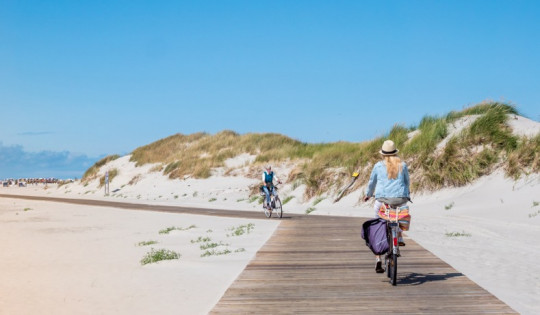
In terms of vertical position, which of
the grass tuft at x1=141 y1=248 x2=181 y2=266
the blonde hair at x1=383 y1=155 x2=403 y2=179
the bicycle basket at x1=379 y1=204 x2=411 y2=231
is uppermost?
the blonde hair at x1=383 y1=155 x2=403 y2=179

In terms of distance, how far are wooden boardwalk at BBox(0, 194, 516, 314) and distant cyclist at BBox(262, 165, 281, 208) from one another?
9746 mm

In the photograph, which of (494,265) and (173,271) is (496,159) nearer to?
(494,265)

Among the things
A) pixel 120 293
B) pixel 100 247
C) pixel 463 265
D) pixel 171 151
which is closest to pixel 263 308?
pixel 120 293

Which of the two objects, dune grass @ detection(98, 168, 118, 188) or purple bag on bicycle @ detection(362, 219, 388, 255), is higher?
dune grass @ detection(98, 168, 118, 188)

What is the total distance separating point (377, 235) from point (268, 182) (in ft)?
46.1

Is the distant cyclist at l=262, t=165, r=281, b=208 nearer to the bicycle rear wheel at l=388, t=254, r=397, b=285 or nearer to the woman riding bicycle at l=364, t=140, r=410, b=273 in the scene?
the woman riding bicycle at l=364, t=140, r=410, b=273

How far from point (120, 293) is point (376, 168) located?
14.3ft

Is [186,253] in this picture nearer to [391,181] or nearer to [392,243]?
[392,243]

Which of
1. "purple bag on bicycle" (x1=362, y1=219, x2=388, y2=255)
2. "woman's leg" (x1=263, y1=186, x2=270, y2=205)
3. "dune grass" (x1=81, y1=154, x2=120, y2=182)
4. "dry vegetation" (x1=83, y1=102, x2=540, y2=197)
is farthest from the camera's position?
"dune grass" (x1=81, y1=154, x2=120, y2=182)

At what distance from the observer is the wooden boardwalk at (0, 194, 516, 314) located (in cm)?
739

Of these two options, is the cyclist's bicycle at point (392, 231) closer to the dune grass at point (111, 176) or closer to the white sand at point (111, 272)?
the white sand at point (111, 272)

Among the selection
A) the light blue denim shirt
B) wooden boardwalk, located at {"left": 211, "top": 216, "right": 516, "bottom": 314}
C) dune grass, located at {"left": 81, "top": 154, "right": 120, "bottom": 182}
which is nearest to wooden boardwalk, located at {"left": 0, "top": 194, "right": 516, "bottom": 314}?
wooden boardwalk, located at {"left": 211, "top": 216, "right": 516, "bottom": 314}

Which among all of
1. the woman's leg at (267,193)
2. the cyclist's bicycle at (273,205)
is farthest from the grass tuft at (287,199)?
the woman's leg at (267,193)

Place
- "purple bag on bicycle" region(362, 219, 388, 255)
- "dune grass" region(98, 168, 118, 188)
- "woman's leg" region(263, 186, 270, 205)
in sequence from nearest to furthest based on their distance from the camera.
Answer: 1. "purple bag on bicycle" region(362, 219, 388, 255)
2. "woman's leg" region(263, 186, 270, 205)
3. "dune grass" region(98, 168, 118, 188)
